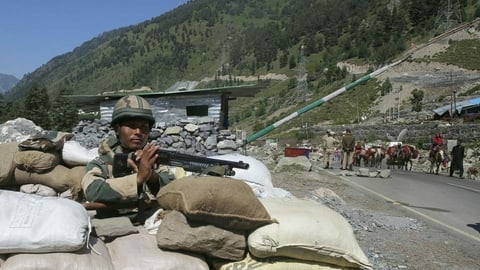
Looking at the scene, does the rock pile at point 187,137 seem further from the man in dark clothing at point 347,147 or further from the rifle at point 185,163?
the rifle at point 185,163

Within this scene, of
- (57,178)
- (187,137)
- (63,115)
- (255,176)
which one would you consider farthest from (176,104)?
(63,115)

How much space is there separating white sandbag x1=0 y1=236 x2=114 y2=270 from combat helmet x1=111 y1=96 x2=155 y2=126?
2.59 feet

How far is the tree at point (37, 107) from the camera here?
191 feet

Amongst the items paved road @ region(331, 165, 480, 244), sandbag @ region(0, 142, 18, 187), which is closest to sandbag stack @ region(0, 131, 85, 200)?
sandbag @ region(0, 142, 18, 187)

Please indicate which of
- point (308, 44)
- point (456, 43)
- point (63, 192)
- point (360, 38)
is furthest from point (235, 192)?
point (308, 44)

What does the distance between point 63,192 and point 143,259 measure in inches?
45.8

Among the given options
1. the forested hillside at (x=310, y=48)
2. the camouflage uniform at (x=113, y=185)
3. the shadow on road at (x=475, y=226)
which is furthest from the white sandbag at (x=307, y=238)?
the forested hillside at (x=310, y=48)

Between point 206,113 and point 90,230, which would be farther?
point 206,113

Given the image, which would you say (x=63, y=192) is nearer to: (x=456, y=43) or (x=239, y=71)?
(x=456, y=43)

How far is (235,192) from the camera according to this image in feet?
8.84

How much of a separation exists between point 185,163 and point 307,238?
34.2 inches

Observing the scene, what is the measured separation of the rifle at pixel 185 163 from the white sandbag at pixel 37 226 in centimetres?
39

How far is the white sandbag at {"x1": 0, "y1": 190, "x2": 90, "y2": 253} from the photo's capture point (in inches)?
91.1

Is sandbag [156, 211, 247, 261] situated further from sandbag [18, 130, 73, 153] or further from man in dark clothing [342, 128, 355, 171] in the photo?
man in dark clothing [342, 128, 355, 171]
